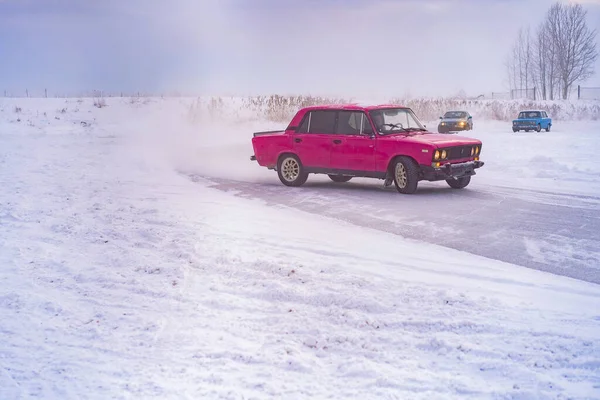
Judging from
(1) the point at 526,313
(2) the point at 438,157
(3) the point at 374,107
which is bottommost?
(1) the point at 526,313

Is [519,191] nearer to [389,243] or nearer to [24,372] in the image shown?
[389,243]

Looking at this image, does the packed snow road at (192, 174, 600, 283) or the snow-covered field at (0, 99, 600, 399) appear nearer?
the snow-covered field at (0, 99, 600, 399)

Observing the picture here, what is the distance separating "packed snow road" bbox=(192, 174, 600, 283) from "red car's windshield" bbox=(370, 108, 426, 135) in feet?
4.12

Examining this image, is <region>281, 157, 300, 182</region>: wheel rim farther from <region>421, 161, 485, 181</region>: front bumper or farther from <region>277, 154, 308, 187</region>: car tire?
<region>421, 161, 485, 181</region>: front bumper

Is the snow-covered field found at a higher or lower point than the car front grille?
lower

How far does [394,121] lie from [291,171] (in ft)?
8.07

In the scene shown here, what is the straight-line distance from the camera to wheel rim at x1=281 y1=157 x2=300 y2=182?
13.7 metres

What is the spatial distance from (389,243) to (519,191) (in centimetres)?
569

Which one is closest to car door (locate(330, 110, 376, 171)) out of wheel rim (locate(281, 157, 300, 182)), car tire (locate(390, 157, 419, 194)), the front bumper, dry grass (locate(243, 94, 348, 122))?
car tire (locate(390, 157, 419, 194))

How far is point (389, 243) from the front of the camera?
7.88 meters

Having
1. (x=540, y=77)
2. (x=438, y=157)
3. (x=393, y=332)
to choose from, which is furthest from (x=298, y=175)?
(x=540, y=77)

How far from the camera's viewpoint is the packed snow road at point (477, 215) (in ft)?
24.5

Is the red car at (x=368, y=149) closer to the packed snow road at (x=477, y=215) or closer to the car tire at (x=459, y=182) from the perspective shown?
the car tire at (x=459, y=182)

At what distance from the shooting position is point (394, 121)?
1305cm
